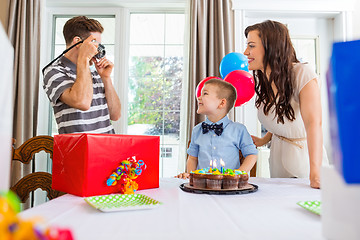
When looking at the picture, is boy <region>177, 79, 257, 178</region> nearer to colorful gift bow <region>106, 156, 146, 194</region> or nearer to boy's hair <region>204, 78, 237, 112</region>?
boy's hair <region>204, 78, 237, 112</region>

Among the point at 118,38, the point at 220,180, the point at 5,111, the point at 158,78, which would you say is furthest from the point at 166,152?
the point at 5,111

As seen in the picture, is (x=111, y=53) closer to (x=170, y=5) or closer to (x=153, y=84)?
(x=153, y=84)

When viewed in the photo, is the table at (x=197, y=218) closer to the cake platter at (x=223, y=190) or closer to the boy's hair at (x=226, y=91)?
the cake platter at (x=223, y=190)

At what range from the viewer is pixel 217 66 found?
2877mm

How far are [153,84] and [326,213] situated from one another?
8.90ft

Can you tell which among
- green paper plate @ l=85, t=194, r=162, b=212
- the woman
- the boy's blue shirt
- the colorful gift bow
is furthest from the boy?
green paper plate @ l=85, t=194, r=162, b=212

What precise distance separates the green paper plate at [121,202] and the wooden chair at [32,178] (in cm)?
54

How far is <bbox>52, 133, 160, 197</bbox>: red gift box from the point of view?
3.09 feet

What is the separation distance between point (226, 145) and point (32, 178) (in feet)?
3.29

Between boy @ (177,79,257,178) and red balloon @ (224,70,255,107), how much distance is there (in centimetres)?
7

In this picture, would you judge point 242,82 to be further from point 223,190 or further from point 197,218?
point 197,218

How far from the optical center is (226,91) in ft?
Result: 5.97

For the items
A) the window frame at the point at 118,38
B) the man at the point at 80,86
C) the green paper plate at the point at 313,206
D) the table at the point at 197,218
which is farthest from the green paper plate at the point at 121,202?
the window frame at the point at 118,38

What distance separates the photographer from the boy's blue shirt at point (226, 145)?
5.49 ft
